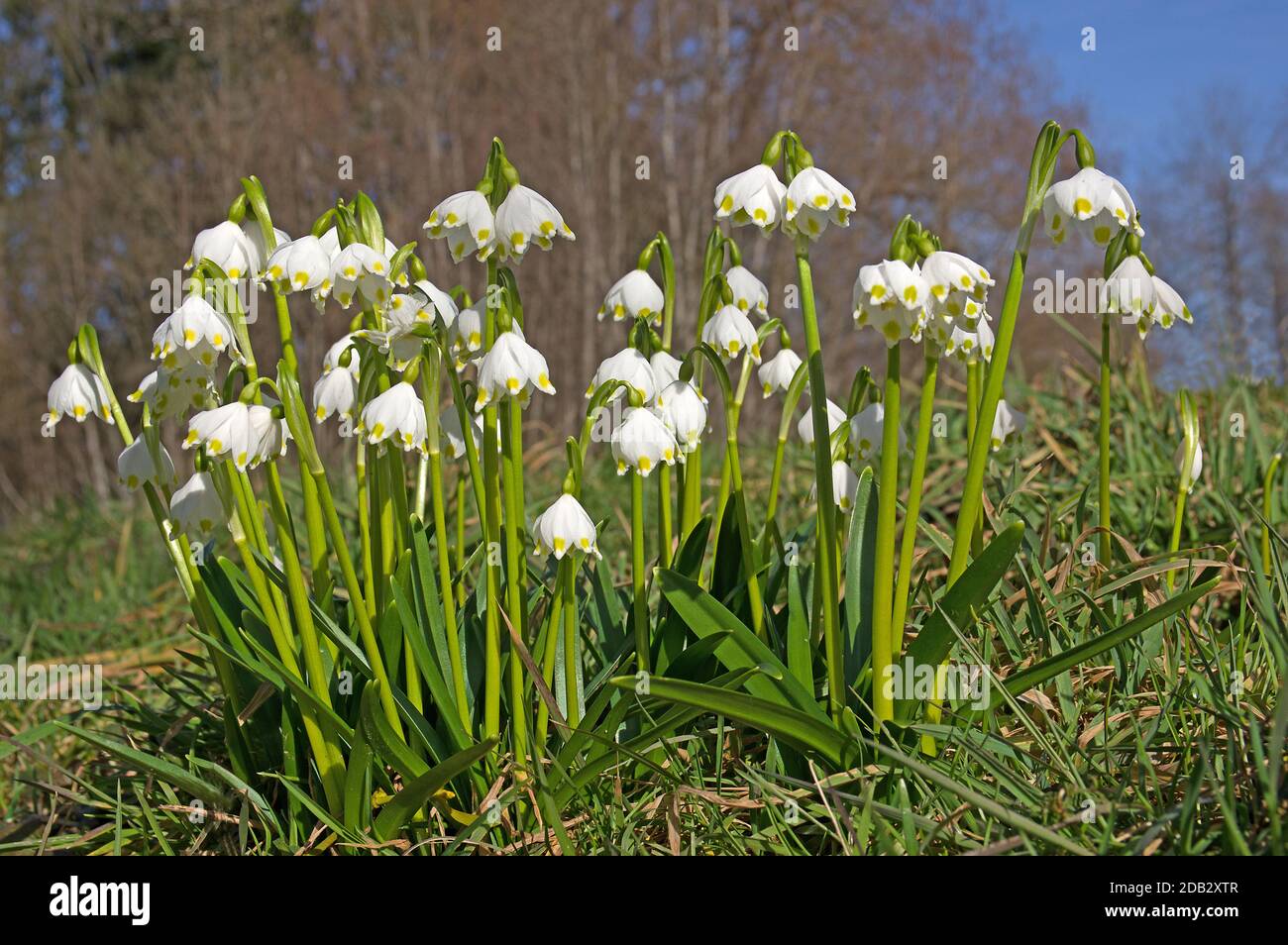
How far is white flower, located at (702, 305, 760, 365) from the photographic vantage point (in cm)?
219

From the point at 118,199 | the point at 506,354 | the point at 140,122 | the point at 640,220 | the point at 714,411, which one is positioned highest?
the point at 140,122

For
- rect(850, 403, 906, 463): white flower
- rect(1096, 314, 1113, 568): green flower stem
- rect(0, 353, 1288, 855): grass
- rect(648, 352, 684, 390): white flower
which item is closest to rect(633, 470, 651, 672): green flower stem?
rect(0, 353, 1288, 855): grass

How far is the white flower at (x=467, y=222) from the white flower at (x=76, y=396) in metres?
0.71

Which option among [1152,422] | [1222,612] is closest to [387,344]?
[1222,612]

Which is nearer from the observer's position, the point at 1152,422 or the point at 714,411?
the point at 1152,422

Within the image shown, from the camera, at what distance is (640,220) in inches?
390

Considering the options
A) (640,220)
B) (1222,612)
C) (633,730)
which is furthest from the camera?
(640,220)

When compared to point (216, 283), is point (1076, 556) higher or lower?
lower

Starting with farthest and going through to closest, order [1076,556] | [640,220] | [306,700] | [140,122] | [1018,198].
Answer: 1. [140,122]
2. [1018,198]
3. [640,220]
4. [1076,556]
5. [306,700]

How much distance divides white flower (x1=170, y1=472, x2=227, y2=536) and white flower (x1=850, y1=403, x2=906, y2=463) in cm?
124

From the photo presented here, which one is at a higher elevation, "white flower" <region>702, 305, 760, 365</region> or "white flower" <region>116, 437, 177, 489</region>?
"white flower" <region>702, 305, 760, 365</region>

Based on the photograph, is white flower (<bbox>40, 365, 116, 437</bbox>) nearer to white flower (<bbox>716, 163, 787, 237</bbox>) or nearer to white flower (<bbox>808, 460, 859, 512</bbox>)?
white flower (<bbox>716, 163, 787, 237</bbox>)

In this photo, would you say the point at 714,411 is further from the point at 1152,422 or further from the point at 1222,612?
the point at 1222,612

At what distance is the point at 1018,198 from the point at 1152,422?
804 cm
